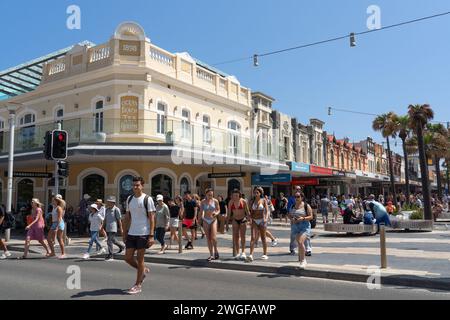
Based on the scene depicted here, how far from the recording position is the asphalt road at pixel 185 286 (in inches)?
281

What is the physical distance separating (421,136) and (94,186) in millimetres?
17189

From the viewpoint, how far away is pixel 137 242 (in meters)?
7.22

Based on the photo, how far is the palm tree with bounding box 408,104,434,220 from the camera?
22.3 meters

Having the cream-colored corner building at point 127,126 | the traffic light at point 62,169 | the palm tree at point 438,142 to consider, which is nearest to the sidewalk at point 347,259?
the traffic light at point 62,169

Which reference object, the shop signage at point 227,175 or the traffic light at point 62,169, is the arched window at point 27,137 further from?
the shop signage at point 227,175

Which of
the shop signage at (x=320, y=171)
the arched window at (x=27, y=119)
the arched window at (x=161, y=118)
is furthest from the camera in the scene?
the shop signage at (x=320, y=171)

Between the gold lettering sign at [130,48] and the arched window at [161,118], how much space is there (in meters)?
2.60

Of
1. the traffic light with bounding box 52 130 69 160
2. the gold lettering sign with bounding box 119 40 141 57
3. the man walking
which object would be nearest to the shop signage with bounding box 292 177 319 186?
the gold lettering sign with bounding box 119 40 141 57

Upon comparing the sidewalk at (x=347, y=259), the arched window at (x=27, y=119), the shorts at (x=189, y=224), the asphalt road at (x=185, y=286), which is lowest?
the asphalt road at (x=185, y=286)

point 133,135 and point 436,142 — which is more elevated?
point 436,142

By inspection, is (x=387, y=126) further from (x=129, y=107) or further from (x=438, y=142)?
(x=129, y=107)

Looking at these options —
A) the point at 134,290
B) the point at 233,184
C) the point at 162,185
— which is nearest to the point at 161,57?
the point at 162,185
